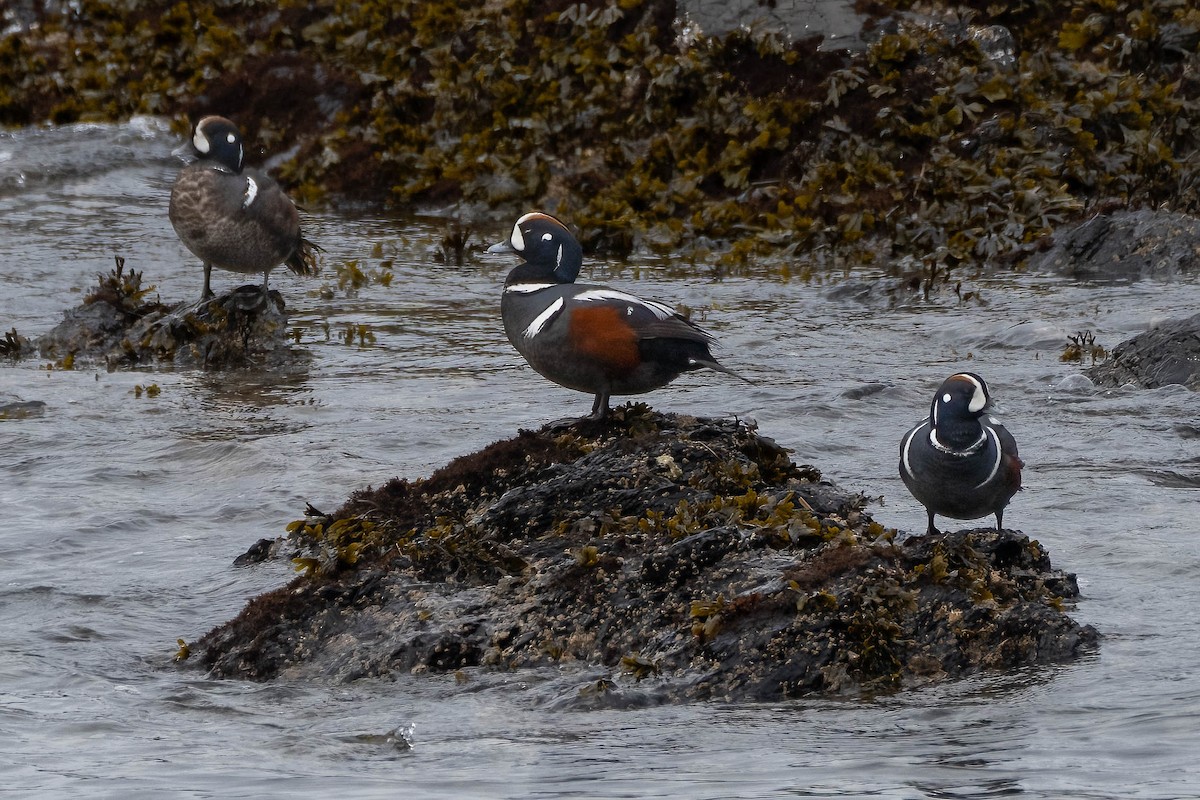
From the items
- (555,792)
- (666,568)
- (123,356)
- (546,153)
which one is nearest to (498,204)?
(546,153)

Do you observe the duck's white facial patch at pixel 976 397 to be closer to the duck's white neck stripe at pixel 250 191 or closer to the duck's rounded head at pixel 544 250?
the duck's rounded head at pixel 544 250

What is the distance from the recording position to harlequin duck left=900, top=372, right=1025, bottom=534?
6547 mm

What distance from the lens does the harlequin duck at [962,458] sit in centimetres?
655

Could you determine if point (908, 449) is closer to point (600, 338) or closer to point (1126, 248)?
point (600, 338)

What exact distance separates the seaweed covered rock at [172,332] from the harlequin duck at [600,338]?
4.80 metres

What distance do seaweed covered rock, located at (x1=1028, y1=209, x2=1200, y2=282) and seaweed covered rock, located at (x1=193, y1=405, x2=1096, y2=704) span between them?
704 cm

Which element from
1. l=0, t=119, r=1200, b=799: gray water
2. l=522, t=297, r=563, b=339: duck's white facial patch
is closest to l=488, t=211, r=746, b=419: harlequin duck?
l=522, t=297, r=563, b=339: duck's white facial patch

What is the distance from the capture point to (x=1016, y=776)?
4840 mm

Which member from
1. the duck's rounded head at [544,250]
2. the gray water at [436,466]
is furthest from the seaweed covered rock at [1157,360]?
the duck's rounded head at [544,250]

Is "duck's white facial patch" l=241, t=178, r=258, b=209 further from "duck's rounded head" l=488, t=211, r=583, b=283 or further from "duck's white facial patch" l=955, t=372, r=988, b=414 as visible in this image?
"duck's white facial patch" l=955, t=372, r=988, b=414

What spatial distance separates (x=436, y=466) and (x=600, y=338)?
2.08m

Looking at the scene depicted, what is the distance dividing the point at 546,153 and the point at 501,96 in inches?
40.8

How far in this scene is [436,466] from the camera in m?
8.71

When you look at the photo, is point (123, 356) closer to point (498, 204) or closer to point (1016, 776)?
point (498, 204)
